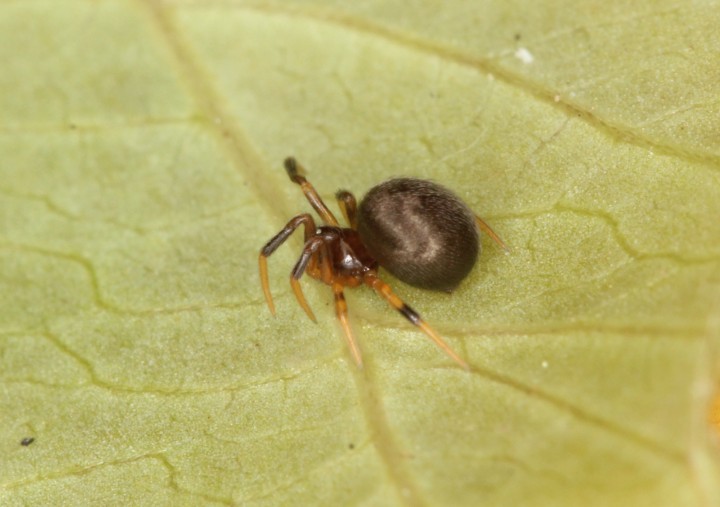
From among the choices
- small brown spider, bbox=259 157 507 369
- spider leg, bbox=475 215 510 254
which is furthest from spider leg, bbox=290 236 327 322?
spider leg, bbox=475 215 510 254

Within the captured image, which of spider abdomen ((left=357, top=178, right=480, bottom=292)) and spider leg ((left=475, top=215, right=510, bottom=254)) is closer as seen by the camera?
spider abdomen ((left=357, top=178, right=480, bottom=292))

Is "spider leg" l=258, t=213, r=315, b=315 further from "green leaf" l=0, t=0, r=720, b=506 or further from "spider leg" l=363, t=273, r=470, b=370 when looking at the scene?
"spider leg" l=363, t=273, r=470, b=370

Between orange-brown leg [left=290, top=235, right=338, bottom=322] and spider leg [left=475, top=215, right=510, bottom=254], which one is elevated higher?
spider leg [left=475, top=215, right=510, bottom=254]

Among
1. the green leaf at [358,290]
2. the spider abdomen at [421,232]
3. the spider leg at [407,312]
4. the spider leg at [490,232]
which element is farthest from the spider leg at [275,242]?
the spider leg at [490,232]

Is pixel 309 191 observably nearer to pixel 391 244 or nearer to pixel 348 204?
pixel 348 204

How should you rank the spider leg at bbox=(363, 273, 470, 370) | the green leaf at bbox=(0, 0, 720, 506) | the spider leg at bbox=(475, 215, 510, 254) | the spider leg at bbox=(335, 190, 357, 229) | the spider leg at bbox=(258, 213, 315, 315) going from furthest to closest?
the spider leg at bbox=(335, 190, 357, 229)
the spider leg at bbox=(258, 213, 315, 315)
the spider leg at bbox=(475, 215, 510, 254)
the spider leg at bbox=(363, 273, 470, 370)
the green leaf at bbox=(0, 0, 720, 506)

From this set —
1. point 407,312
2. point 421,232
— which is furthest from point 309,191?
point 407,312

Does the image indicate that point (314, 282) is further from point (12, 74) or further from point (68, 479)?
point (12, 74)
